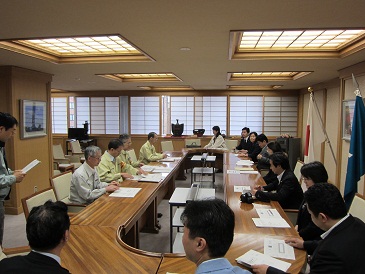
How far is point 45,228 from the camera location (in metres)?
1.18

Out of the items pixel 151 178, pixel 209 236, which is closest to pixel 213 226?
pixel 209 236

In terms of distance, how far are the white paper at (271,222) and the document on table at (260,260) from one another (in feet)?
1.57

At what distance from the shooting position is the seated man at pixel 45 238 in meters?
1.07

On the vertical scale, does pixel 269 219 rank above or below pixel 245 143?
below

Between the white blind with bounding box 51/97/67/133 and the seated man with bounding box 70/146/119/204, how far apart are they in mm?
6985

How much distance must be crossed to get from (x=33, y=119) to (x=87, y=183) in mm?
2444

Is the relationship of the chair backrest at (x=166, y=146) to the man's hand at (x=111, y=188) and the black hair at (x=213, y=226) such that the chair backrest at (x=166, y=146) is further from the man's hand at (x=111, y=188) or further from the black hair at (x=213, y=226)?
the black hair at (x=213, y=226)

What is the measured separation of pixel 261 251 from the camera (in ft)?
5.48

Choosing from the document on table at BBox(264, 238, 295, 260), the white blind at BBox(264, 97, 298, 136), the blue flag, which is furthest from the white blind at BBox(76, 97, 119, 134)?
the document on table at BBox(264, 238, 295, 260)

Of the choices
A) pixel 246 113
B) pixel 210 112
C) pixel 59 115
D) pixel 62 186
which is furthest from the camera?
pixel 59 115

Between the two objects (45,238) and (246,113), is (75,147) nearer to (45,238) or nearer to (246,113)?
(246,113)

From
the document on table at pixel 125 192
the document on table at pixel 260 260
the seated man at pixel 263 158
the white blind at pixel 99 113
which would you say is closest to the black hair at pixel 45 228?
the document on table at pixel 260 260

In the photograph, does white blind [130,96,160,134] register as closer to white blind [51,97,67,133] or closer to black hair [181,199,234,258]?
white blind [51,97,67,133]

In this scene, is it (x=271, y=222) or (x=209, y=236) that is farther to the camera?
(x=271, y=222)
